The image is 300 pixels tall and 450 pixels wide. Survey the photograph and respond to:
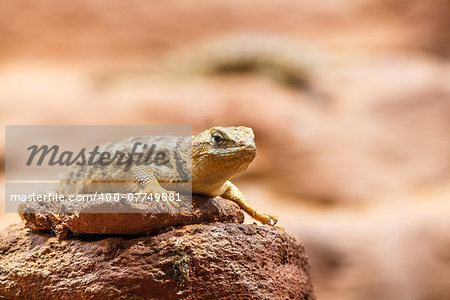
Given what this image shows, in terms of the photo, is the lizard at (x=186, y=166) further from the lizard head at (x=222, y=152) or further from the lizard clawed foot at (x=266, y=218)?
the lizard clawed foot at (x=266, y=218)

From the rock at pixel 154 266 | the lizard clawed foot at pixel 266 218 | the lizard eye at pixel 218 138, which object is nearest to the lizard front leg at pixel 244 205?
the lizard clawed foot at pixel 266 218

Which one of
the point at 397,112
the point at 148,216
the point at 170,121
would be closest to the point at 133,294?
the point at 148,216

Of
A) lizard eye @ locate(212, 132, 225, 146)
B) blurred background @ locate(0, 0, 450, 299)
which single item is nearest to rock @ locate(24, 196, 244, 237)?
lizard eye @ locate(212, 132, 225, 146)

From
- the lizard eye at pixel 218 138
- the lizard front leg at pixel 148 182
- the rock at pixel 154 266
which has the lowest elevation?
the rock at pixel 154 266

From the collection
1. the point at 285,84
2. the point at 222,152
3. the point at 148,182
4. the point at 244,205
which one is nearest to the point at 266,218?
the point at 244,205

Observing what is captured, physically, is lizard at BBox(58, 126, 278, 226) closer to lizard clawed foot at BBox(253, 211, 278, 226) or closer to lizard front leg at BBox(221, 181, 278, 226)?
lizard front leg at BBox(221, 181, 278, 226)

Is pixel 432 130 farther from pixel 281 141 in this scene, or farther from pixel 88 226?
pixel 88 226

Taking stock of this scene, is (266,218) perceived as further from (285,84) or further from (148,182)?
(285,84)

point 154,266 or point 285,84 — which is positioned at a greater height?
point 285,84
